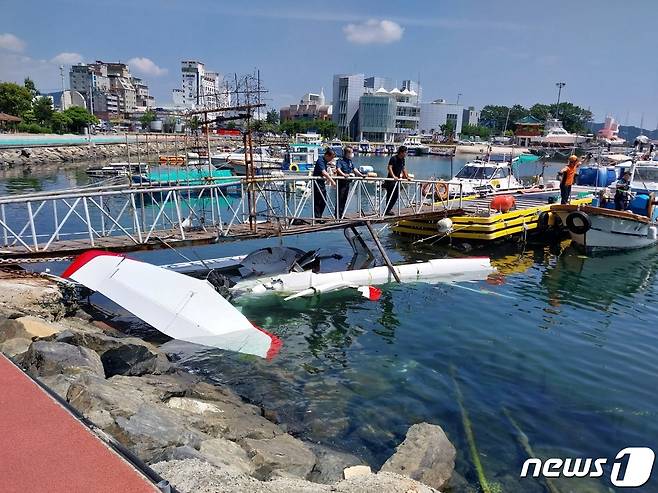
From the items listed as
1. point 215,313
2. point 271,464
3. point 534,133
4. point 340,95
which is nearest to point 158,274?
point 215,313

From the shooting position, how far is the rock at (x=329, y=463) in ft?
21.4

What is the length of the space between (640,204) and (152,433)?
977 inches

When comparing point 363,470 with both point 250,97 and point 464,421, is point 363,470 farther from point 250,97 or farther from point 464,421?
point 250,97

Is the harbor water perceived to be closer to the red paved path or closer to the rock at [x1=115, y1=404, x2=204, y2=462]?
the rock at [x1=115, y1=404, x2=204, y2=462]

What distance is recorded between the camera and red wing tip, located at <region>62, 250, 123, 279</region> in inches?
468

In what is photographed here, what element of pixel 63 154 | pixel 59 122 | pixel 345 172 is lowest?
pixel 63 154

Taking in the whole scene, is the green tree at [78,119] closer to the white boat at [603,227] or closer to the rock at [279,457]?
the white boat at [603,227]

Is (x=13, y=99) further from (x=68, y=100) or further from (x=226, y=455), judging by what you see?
(x=226, y=455)

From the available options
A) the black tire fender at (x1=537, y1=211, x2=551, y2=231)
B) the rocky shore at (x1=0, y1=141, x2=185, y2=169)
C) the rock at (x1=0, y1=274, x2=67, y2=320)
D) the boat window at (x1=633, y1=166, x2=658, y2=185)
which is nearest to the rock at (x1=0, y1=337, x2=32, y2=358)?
the rock at (x1=0, y1=274, x2=67, y2=320)

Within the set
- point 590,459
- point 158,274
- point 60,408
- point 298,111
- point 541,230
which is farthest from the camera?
point 298,111

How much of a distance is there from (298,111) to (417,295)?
633 ft

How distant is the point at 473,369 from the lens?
10.6 m

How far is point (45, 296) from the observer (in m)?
11.3

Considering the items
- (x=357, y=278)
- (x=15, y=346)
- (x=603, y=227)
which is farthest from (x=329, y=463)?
(x=603, y=227)
